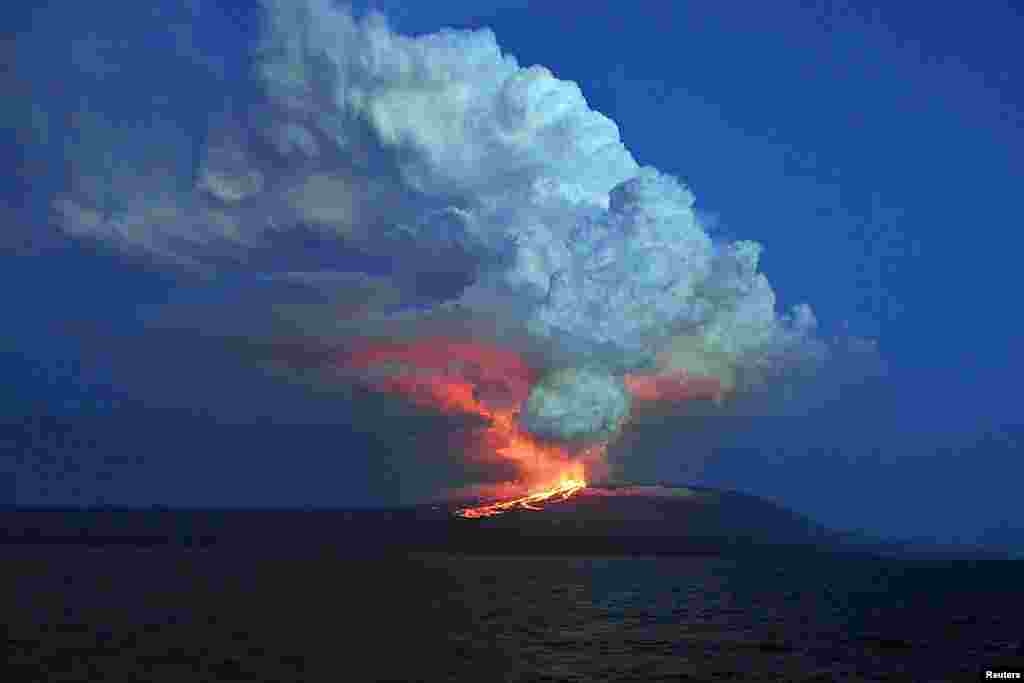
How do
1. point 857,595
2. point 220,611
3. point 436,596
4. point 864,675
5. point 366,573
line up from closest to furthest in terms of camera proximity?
1. point 864,675
2. point 220,611
3. point 436,596
4. point 857,595
5. point 366,573

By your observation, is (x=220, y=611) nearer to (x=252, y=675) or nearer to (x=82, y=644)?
(x=82, y=644)

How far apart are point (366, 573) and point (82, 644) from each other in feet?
396

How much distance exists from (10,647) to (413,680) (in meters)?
36.0

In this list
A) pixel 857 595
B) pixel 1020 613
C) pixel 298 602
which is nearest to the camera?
pixel 298 602

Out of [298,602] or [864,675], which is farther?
[298,602]

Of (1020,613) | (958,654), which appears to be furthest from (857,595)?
(958,654)

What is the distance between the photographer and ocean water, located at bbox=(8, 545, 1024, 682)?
59906 millimetres

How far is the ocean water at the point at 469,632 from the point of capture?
5991cm

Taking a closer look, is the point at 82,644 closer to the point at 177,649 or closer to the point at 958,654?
the point at 177,649

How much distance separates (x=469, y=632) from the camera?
264 ft

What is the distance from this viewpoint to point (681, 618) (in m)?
100

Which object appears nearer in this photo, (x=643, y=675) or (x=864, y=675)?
(x=643, y=675)

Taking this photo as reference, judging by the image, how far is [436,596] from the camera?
12369 cm

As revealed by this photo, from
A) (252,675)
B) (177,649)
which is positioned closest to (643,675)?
(252,675)
